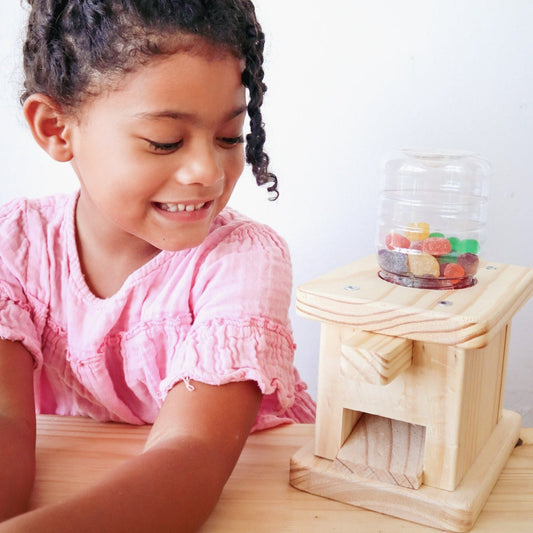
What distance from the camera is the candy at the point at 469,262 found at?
2.20ft

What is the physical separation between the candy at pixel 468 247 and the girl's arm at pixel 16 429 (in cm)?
40

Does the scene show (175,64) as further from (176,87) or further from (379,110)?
(379,110)

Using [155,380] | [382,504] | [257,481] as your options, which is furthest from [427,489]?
[155,380]

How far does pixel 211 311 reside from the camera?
0.69 metres

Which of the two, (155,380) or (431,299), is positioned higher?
(431,299)

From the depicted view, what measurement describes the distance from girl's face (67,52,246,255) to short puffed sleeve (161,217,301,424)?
0.04 m

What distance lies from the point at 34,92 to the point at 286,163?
0.40 meters

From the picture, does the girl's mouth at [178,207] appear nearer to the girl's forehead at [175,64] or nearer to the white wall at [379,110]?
the girl's forehead at [175,64]

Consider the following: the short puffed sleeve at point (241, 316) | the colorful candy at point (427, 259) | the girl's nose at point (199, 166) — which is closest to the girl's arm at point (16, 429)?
the short puffed sleeve at point (241, 316)

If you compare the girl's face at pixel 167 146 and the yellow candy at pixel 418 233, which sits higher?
the girl's face at pixel 167 146

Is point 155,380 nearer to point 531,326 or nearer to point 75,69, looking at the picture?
point 75,69

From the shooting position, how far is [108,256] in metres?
0.79

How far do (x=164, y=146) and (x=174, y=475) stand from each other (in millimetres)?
258

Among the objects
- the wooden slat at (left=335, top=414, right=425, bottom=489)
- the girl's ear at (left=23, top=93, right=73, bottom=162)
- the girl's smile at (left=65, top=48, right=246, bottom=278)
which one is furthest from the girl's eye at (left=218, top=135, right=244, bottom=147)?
the wooden slat at (left=335, top=414, right=425, bottom=489)
